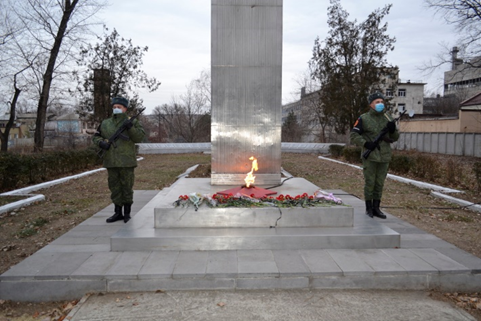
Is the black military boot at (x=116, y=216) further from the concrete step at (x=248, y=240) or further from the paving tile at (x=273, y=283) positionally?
the paving tile at (x=273, y=283)

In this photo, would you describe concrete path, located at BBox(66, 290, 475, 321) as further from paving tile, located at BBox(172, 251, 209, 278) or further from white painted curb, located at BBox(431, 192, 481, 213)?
white painted curb, located at BBox(431, 192, 481, 213)

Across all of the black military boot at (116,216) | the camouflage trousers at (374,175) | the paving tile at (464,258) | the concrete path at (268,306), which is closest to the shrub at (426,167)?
the camouflage trousers at (374,175)

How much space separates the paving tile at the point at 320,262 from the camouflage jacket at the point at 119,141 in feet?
9.51

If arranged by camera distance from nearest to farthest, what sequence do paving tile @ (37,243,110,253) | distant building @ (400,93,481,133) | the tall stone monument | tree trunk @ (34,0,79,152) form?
paving tile @ (37,243,110,253) < the tall stone monument < tree trunk @ (34,0,79,152) < distant building @ (400,93,481,133)

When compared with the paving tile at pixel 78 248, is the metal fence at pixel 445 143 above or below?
above

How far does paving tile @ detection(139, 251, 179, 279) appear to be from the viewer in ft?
11.9

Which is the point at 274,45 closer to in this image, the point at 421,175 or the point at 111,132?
the point at 111,132

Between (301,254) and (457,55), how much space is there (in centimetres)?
1898

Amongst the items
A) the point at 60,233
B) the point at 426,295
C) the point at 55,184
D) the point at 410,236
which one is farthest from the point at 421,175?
the point at 55,184

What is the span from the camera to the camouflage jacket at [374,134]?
5.39m

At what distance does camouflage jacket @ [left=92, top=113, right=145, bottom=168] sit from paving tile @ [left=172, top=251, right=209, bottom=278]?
1.85m

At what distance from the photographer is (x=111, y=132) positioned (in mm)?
5359

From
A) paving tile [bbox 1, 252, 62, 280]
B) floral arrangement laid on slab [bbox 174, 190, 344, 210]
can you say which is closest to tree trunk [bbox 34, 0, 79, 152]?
paving tile [bbox 1, 252, 62, 280]

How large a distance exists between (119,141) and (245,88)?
2.81 meters
